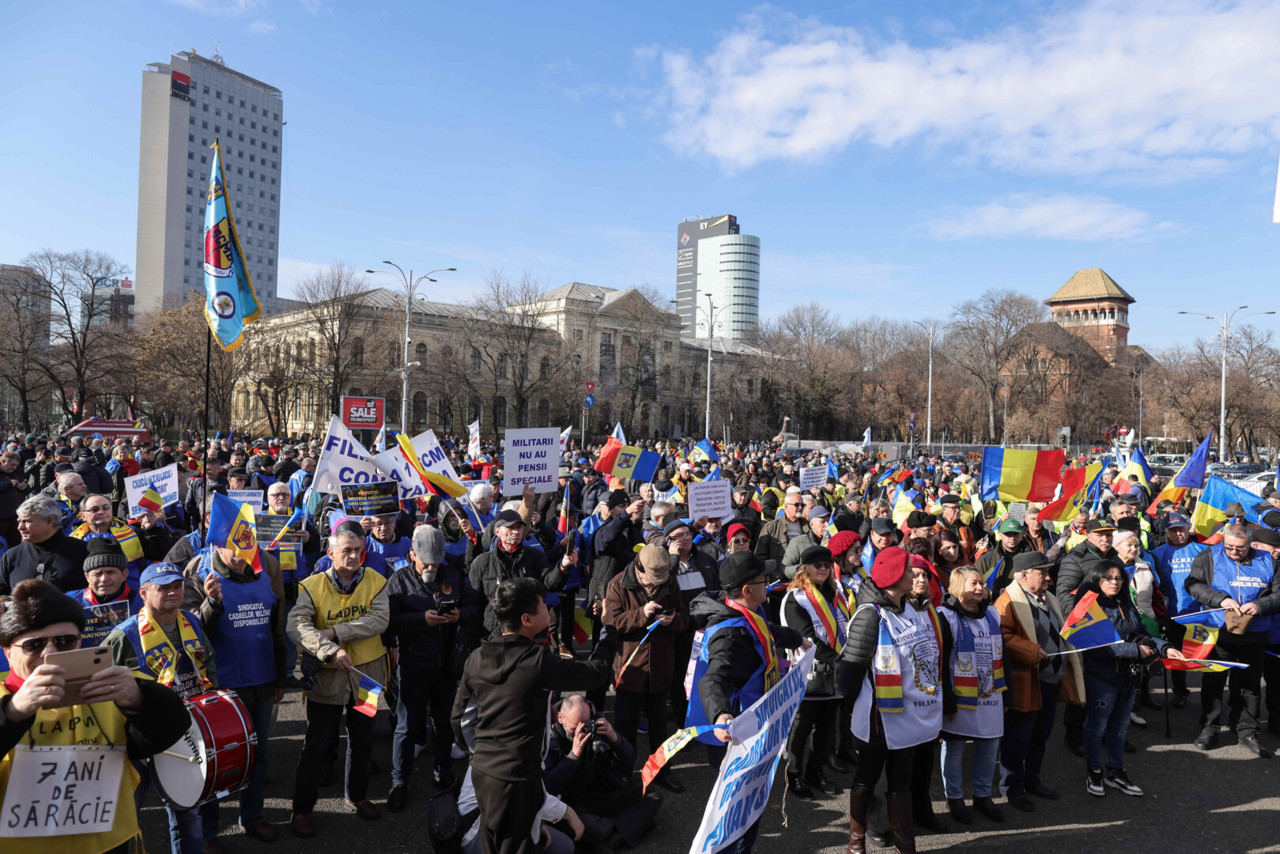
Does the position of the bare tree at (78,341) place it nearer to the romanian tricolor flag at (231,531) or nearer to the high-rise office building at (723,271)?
the romanian tricolor flag at (231,531)

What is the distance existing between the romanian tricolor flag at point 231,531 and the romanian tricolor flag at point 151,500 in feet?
12.8

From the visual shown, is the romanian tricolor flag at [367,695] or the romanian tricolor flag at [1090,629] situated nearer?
the romanian tricolor flag at [367,695]

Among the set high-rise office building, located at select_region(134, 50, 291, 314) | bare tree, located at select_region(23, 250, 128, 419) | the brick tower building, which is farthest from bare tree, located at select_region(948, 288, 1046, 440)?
high-rise office building, located at select_region(134, 50, 291, 314)

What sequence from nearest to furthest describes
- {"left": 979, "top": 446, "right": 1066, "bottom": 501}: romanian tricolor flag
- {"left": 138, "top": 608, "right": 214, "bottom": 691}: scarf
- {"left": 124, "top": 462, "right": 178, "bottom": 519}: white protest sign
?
{"left": 138, "top": 608, "right": 214, "bottom": 691}: scarf, {"left": 124, "top": 462, "right": 178, "bottom": 519}: white protest sign, {"left": 979, "top": 446, "right": 1066, "bottom": 501}: romanian tricolor flag

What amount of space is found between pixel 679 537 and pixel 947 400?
6825 cm

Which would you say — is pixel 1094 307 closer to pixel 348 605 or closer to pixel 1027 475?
pixel 1027 475

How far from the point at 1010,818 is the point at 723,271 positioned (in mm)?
180889

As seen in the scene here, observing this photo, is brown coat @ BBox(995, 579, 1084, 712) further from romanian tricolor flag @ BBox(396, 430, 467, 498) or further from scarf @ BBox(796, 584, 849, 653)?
romanian tricolor flag @ BBox(396, 430, 467, 498)

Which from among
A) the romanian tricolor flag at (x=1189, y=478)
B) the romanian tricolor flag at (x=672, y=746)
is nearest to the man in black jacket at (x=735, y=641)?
the romanian tricolor flag at (x=672, y=746)

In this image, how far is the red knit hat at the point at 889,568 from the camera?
14.7 ft

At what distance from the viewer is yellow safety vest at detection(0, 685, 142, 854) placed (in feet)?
8.70

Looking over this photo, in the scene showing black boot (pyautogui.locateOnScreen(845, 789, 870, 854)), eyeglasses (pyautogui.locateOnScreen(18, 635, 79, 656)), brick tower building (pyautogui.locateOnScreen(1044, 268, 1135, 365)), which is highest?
brick tower building (pyautogui.locateOnScreen(1044, 268, 1135, 365))

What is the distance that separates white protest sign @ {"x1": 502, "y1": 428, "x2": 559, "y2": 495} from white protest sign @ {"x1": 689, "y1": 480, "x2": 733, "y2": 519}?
1536 mm

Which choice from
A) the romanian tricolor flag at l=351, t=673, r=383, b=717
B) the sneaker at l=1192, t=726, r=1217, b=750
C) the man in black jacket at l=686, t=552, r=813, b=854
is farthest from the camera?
the sneaker at l=1192, t=726, r=1217, b=750
